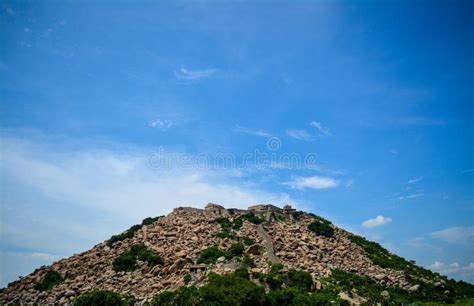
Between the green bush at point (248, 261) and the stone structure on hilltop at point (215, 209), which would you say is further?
the stone structure on hilltop at point (215, 209)

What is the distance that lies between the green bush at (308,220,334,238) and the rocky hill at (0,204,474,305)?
166mm

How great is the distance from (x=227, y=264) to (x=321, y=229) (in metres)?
25.5

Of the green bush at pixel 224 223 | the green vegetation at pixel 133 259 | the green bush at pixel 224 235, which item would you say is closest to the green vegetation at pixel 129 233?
the green vegetation at pixel 133 259

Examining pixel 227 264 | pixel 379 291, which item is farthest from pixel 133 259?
pixel 379 291

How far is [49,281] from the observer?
46656mm

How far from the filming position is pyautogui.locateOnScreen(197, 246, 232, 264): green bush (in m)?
46.9

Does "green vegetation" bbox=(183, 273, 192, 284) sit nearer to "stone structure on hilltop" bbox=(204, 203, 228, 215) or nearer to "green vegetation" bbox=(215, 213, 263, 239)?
"green vegetation" bbox=(215, 213, 263, 239)

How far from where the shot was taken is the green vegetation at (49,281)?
150 feet

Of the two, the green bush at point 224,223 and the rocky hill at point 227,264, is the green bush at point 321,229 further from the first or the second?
the green bush at point 224,223

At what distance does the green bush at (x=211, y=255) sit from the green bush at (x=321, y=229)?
71.2ft

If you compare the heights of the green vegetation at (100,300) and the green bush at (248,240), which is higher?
the green bush at (248,240)

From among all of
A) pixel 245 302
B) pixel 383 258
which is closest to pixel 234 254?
pixel 245 302

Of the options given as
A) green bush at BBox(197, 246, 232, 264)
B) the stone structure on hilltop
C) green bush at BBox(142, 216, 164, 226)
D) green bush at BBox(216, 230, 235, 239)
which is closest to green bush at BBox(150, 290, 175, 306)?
green bush at BBox(197, 246, 232, 264)

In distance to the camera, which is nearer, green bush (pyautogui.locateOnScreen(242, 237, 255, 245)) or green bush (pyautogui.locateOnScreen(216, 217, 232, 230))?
green bush (pyautogui.locateOnScreen(242, 237, 255, 245))
